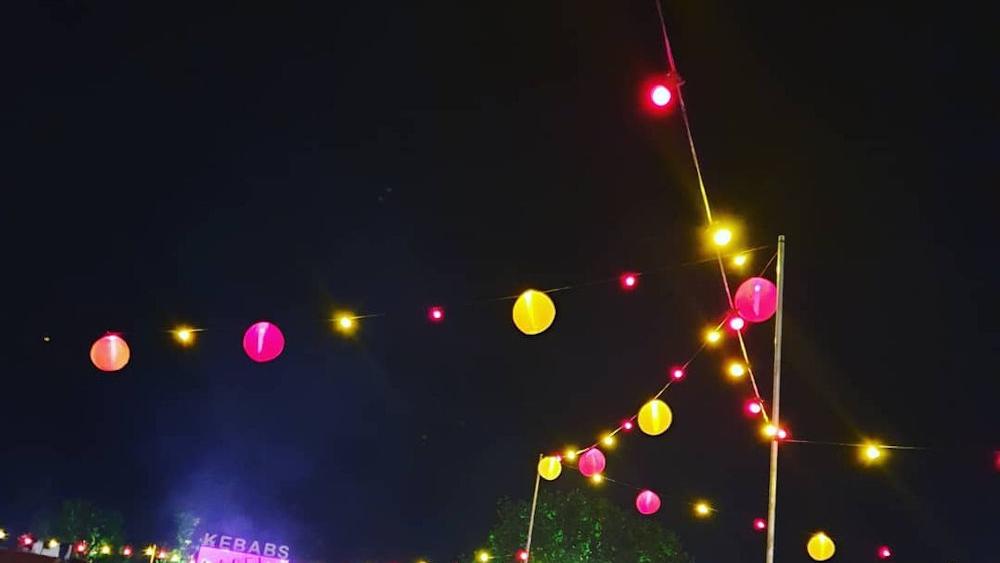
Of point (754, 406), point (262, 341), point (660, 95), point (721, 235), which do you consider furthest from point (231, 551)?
point (660, 95)

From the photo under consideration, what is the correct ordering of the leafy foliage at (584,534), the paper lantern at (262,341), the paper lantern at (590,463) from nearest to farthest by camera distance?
1. the paper lantern at (262,341)
2. the paper lantern at (590,463)
3. the leafy foliage at (584,534)

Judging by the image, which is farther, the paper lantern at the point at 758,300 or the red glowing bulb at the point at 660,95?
the paper lantern at the point at 758,300

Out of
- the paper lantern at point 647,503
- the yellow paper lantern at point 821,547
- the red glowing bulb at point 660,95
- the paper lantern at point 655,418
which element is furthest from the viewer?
the paper lantern at point 647,503

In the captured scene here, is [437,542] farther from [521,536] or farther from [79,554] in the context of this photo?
[79,554]

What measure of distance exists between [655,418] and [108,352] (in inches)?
211

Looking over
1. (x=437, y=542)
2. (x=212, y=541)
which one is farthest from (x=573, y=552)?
(x=212, y=541)

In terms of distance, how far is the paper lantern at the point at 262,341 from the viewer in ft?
23.8

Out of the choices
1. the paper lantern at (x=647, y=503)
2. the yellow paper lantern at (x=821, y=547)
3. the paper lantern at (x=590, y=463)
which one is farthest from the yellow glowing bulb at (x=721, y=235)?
the yellow paper lantern at (x=821, y=547)

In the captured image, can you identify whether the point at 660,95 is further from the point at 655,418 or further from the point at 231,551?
the point at 231,551

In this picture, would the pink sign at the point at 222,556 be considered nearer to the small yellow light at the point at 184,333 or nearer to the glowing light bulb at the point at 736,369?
the small yellow light at the point at 184,333

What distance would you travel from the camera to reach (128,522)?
39.2 meters

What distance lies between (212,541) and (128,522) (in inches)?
617

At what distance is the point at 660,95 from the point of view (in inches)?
187

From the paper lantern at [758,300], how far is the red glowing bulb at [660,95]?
1.95 m
